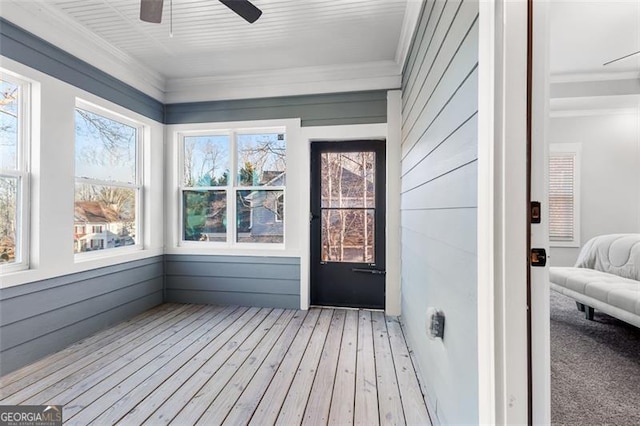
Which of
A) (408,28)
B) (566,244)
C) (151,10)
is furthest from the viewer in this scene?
(566,244)

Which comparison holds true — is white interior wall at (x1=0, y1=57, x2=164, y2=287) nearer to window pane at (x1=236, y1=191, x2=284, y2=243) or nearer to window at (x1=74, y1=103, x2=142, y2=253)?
window at (x1=74, y1=103, x2=142, y2=253)

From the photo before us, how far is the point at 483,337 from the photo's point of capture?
942 mm

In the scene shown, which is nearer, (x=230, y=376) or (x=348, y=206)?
(x=230, y=376)

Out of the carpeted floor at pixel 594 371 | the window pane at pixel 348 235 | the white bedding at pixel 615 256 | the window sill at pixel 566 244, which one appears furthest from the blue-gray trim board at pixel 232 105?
the window sill at pixel 566 244

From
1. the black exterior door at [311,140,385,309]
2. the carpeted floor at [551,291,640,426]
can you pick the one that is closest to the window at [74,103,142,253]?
the black exterior door at [311,140,385,309]

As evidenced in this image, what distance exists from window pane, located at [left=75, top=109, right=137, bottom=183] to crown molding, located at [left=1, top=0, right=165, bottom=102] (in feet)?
1.57

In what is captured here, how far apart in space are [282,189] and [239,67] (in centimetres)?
140

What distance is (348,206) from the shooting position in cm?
328

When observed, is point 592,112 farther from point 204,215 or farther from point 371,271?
point 204,215

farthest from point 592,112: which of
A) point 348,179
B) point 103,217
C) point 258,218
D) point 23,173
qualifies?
point 23,173

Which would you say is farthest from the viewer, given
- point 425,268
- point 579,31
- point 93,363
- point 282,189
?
point 282,189

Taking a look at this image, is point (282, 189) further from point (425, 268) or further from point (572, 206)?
point (572, 206)

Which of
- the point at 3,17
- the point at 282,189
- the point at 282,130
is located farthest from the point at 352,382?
the point at 3,17

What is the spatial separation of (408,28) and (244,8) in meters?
1.34
